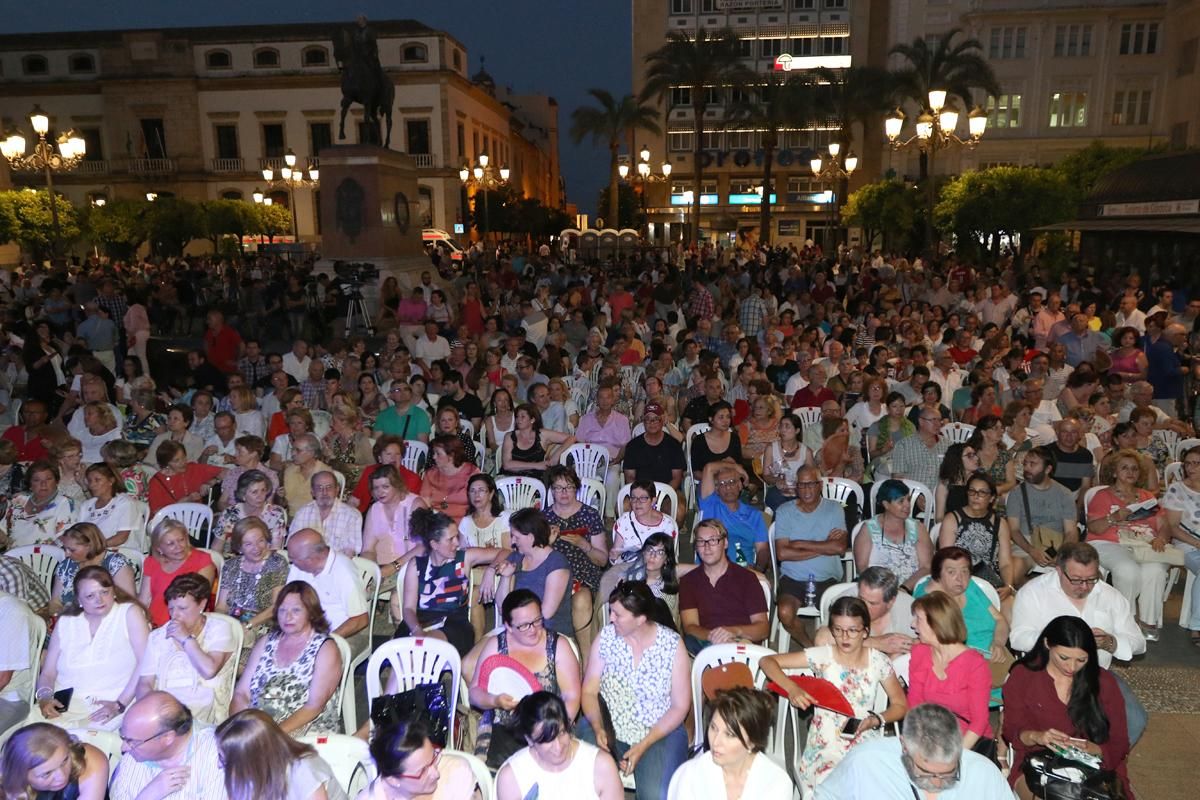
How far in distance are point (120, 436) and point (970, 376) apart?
306 inches

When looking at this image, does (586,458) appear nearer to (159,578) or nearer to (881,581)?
(159,578)

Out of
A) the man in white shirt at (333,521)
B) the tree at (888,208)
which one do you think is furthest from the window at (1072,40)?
the man in white shirt at (333,521)

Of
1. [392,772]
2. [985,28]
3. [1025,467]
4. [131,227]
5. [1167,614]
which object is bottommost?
[1167,614]

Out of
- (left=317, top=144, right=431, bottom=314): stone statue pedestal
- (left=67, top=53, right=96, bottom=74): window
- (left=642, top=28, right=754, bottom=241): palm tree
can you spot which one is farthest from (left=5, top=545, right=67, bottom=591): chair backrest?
(left=67, top=53, right=96, bottom=74): window

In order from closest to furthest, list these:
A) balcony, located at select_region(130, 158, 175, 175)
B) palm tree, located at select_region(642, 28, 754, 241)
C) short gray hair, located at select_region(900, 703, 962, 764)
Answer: short gray hair, located at select_region(900, 703, 962, 764)
palm tree, located at select_region(642, 28, 754, 241)
balcony, located at select_region(130, 158, 175, 175)

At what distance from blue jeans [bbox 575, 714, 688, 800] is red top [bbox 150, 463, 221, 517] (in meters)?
3.80

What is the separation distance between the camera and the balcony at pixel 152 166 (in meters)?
47.3

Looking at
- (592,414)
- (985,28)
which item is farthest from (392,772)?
(985,28)

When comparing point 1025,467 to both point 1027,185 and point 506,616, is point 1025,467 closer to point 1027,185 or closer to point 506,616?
point 506,616

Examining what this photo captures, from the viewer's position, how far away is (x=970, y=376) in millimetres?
8734

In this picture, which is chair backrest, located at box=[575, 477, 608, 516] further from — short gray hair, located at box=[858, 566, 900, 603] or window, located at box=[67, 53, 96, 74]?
window, located at box=[67, 53, 96, 74]

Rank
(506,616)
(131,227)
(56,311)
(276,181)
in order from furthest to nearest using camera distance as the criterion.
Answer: (276,181) < (131,227) < (56,311) < (506,616)

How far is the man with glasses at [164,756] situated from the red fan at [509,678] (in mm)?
1131

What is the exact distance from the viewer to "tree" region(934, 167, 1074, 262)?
23.7 meters
